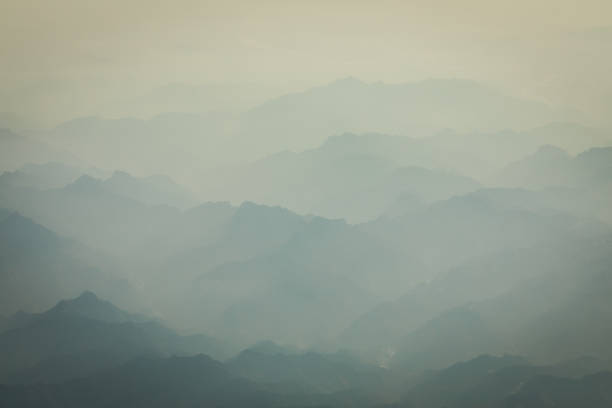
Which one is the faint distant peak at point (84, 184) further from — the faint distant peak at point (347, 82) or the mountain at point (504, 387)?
the mountain at point (504, 387)

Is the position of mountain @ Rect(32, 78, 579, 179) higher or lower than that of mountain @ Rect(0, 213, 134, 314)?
higher

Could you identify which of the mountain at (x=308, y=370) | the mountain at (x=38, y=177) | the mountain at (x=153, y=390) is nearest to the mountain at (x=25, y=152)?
the mountain at (x=38, y=177)

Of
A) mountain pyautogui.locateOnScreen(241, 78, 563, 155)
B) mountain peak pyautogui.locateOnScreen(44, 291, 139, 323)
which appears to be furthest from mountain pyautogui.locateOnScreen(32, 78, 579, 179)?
mountain peak pyautogui.locateOnScreen(44, 291, 139, 323)

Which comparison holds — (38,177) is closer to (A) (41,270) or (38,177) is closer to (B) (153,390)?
(A) (41,270)

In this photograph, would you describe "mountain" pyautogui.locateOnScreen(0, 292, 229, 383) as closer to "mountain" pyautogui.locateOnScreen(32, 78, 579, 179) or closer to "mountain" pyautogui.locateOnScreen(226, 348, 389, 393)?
"mountain" pyautogui.locateOnScreen(226, 348, 389, 393)

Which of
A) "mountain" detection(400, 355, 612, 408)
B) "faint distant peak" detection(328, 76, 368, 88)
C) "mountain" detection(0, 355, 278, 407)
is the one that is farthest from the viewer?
"faint distant peak" detection(328, 76, 368, 88)

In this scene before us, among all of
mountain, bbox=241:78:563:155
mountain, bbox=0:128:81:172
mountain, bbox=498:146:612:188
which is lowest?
mountain, bbox=498:146:612:188

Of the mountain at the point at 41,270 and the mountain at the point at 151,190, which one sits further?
the mountain at the point at 151,190

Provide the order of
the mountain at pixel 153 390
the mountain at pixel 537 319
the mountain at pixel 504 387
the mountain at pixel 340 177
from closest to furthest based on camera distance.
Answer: the mountain at pixel 504 387, the mountain at pixel 537 319, the mountain at pixel 153 390, the mountain at pixel 340 177

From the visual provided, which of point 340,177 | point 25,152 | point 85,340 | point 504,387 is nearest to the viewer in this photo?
point 504,387

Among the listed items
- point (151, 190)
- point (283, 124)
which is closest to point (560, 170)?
point (283, 124)

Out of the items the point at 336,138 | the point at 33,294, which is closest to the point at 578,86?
the point at 336,138

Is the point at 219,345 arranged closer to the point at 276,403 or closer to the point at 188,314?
the point at 188,314

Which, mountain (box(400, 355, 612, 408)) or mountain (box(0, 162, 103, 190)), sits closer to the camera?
mountain (box(400, 355, 612, 408))
